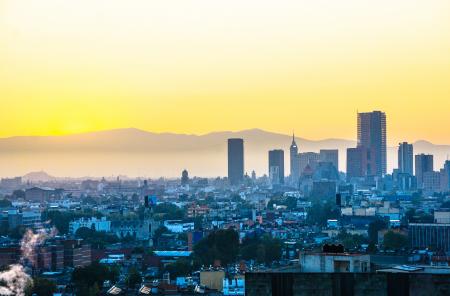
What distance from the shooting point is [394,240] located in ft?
221

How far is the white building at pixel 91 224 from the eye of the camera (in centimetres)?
8569

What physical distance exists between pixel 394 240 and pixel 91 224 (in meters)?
26.3

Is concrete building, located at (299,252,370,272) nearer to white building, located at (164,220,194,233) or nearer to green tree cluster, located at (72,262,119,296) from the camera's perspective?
green tree cluster, located at (72,262,119,296)

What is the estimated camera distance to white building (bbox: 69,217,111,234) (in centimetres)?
8569

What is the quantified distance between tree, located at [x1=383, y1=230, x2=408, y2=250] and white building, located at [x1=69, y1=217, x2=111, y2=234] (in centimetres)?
2328

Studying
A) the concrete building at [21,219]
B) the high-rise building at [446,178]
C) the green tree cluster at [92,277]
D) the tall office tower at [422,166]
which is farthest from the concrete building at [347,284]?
the tall office tower at [422,166]

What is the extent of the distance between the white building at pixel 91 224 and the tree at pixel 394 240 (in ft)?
76.4

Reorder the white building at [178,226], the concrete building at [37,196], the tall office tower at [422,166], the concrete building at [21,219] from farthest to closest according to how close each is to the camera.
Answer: the tall office tower at [422,166] → the concrete building at [37,196] → the concrete building at [21,219] → the white building at [178,226]

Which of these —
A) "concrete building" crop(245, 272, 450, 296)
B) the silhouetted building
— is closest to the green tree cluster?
the silhouetted building

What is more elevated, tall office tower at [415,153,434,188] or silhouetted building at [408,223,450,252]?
tall office tower at [415,153,434,188]

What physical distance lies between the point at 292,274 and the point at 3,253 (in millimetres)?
45336

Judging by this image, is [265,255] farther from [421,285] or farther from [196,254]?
[421,285]

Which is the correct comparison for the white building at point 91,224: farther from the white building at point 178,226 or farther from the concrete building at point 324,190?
the concrete building at point 324,190

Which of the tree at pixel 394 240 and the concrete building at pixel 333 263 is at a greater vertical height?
the concrete building at pixel 333 263
